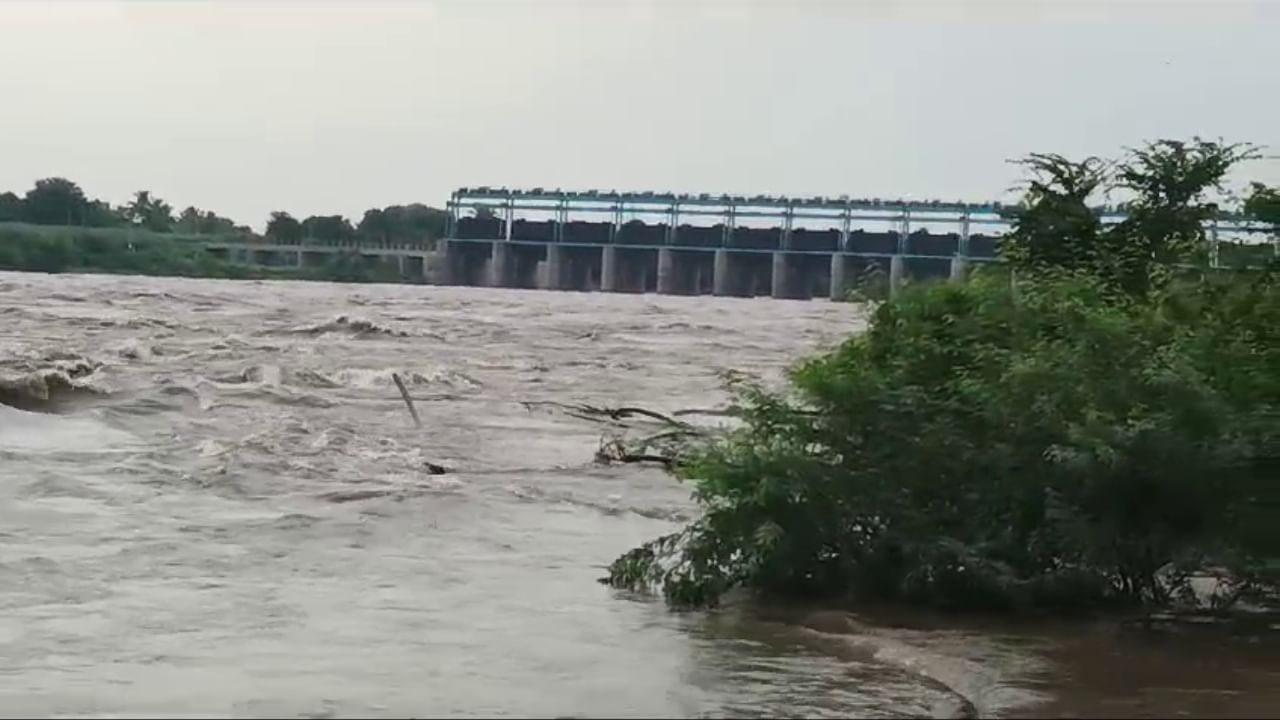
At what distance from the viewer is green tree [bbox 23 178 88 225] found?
12225cm

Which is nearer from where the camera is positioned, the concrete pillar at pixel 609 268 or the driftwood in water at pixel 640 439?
the driftwood in water at pixel 640 439

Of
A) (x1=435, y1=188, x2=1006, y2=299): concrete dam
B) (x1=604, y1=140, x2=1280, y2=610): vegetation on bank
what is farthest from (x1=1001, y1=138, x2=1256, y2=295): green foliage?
(x1=435, y1=188, x2=1006, y2=299): concrete dam

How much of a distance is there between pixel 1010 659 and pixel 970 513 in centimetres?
146

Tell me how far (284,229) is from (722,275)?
114 feet

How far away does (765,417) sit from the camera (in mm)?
9781

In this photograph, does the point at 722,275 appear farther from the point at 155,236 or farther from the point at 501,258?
the point at 155,236

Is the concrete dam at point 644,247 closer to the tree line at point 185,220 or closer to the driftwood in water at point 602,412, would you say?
the tree line at point 185,220

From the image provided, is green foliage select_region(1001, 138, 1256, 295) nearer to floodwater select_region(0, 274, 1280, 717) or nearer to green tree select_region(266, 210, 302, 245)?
floodwater select_region(0, 274, 1280, 717)

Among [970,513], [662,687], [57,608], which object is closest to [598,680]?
[662,687]

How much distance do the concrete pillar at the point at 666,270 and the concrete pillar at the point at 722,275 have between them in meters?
2.80

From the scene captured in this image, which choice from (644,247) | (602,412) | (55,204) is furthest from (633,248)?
(602,412)

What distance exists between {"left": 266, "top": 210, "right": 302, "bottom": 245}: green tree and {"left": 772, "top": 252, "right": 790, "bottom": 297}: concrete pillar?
1458 inches

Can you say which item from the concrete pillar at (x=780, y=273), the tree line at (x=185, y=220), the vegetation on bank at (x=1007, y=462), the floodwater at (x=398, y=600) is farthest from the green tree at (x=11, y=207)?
the vegetation on bank at (x=1007, y=462)

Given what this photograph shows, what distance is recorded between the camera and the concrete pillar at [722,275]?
109000 millimetres
